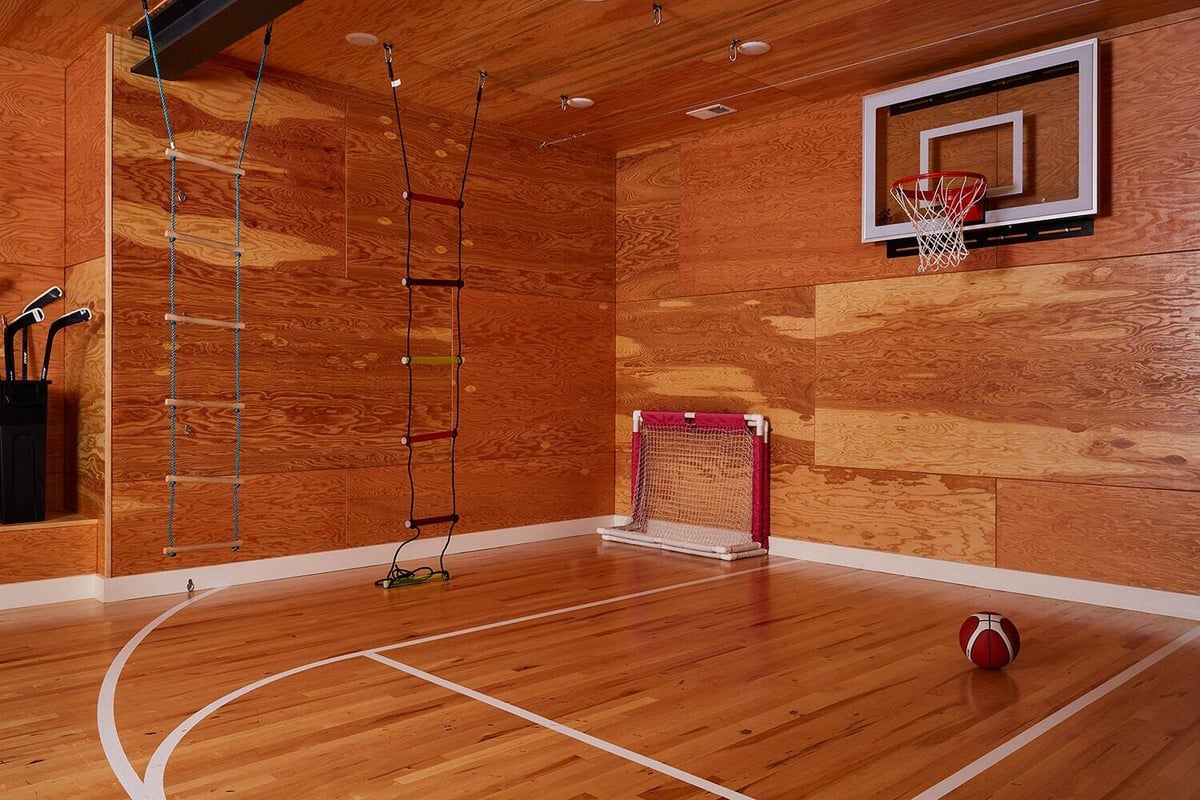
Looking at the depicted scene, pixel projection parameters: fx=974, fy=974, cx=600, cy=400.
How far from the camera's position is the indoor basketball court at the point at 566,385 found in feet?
11.7

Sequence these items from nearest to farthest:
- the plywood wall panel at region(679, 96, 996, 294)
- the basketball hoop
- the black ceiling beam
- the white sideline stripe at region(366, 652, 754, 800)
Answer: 1. the white sideline stripe at region(366, 652, 754, 800)
2. the black ceiling beam
3. the basketball hoop
4. the plywood wall panel at region(679, 96, 996, 294)

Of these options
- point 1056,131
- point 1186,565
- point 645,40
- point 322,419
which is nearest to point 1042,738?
point 1186,565

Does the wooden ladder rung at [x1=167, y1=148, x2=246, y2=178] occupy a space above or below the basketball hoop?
above

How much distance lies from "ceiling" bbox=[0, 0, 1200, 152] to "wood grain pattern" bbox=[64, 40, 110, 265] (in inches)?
5.9

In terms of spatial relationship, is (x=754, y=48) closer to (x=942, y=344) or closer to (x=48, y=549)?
(x=942, y=344)

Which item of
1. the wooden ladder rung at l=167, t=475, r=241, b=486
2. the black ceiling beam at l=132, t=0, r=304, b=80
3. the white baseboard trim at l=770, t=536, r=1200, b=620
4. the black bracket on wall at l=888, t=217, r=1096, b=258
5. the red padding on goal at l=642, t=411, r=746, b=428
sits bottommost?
the white baseboard trim at l=770, t=536, r=1200, b=620

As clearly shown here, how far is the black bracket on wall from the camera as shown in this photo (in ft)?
16.3

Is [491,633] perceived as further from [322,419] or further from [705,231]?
[705,231]

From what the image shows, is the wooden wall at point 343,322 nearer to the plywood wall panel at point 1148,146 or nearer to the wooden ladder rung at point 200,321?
the wooden ladder rung at point 200,321

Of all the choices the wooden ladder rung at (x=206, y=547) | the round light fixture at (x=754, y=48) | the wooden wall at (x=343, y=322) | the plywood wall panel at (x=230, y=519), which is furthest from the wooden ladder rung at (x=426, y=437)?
the round light fixture at (x=754, y=48)

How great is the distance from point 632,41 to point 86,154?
9.68 ft

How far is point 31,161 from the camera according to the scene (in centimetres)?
530

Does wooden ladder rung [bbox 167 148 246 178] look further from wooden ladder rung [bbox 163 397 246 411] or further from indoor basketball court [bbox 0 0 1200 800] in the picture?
wooden ladder rung [bbox 163 397 246 411]

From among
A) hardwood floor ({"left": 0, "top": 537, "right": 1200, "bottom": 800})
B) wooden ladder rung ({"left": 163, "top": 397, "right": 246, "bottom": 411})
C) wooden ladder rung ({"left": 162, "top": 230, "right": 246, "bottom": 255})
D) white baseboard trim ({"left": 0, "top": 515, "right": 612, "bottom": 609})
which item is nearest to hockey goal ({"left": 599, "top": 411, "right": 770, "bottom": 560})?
white baseboard trim ({"left": 0, "top": 515, "right": 612, "bottom": 609})
